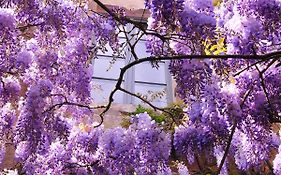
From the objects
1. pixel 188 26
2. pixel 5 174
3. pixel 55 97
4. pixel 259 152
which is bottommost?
pixel 5 174

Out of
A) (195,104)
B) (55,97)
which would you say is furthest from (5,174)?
(195,104)

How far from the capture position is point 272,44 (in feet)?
11.9

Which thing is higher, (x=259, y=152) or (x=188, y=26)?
(x=188, y=26)

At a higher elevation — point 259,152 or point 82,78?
point 82,78

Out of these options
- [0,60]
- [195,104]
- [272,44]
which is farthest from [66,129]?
[272,44]

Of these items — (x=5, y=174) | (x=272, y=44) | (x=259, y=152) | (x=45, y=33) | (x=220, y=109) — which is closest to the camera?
(x=220, y=109)

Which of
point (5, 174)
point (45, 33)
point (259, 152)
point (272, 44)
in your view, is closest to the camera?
point (272, 44)

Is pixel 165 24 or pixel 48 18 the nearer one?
pixel 165 24

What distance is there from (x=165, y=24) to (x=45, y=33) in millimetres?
1248

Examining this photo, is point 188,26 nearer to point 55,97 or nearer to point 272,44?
point 272,44

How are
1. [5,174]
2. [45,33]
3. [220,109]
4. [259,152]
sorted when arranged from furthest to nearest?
[5,174] < [45,33] < [259,152] < [220,109]

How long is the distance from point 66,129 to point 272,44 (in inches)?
62.2

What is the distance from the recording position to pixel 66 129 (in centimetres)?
431

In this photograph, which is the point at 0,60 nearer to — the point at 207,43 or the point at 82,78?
the point at 82,78
